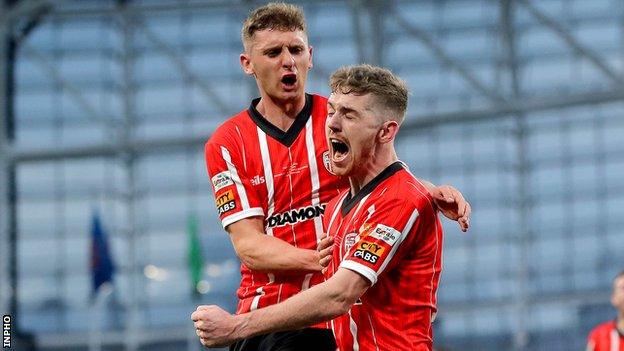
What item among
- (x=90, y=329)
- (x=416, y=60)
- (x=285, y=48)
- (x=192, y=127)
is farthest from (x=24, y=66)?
(x=285, y=48)

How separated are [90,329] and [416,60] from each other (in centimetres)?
876

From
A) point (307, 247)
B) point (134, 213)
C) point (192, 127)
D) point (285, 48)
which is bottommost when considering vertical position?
point (307, 247)

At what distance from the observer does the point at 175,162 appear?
2711 cm

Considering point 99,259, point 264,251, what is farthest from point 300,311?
point 99,259

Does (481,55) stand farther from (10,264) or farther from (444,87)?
(10,264)

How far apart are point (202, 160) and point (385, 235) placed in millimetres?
22019

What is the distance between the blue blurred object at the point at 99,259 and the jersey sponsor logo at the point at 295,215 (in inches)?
717

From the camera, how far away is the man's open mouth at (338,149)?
5221 mm

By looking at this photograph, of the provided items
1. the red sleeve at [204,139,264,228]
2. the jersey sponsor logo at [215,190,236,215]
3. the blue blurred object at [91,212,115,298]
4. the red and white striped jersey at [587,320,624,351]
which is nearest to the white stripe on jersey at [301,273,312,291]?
the red sleeve at [204,139,264,228]

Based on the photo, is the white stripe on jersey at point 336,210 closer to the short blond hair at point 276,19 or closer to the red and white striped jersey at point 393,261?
the red and white striped jersey at point 393,261

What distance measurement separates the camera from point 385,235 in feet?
16.5

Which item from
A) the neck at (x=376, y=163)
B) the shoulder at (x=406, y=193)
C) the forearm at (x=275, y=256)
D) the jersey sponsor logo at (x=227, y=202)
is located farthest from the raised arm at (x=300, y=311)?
the jersey sponsor logo at (x=227, y=202)

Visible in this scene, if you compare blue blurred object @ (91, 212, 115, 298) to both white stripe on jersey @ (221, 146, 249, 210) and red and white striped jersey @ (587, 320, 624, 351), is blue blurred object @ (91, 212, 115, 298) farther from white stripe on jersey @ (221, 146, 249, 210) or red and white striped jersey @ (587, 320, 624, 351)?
white stripe on jersey @ (221, 146, 249, 210)

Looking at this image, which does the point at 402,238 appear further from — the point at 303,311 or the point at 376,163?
the point at 303,311
